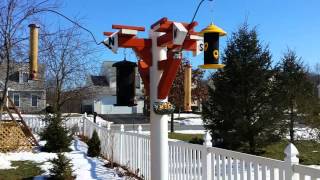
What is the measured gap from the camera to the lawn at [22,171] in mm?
9275

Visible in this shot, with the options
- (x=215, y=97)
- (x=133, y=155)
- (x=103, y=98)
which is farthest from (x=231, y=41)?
(x=103, y=98)

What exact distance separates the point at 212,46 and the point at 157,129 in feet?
4.89

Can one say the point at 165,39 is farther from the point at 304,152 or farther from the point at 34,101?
the point at 34,101

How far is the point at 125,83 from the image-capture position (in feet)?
18.6

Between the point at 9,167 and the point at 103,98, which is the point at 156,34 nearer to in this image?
the point at 9,167

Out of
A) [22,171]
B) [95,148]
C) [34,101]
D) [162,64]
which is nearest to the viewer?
[162,64]

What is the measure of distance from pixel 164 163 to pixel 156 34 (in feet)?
5.95

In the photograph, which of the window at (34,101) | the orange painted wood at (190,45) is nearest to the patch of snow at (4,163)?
the orange painted wood at (190,45)

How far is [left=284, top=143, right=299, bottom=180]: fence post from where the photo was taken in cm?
397

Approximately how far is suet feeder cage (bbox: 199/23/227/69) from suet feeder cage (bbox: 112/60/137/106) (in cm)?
109

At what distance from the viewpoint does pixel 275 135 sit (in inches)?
588

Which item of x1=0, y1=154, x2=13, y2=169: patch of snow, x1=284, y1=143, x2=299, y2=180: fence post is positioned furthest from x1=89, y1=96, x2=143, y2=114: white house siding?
x1=284, y1=143, x2=299, y2=180: fence post

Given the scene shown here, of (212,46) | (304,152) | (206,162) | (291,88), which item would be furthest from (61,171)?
(291,88)

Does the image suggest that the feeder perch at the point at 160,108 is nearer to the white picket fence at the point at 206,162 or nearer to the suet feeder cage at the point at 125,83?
the suet feeder cage at the point at 125,83
